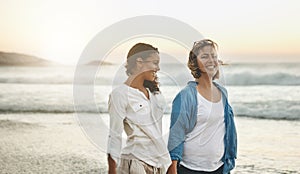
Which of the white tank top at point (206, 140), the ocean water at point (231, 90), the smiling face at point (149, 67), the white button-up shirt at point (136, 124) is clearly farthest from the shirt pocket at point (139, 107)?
the ocean water at point (231, 90)

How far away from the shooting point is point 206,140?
2381 mm

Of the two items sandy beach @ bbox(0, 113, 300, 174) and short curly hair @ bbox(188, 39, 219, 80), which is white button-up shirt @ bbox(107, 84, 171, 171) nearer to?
short curly hair @ bbox(188, 39, 219, 80)

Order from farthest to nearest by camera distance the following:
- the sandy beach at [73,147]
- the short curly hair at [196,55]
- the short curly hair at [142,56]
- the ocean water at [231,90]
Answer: the ocean water at [231,90] < the sandy beach at [73,147] < the short curly hair at [196,55] < the short curly hair at [142,56]

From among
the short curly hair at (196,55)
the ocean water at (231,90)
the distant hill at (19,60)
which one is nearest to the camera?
the short curly hair at (196,55)

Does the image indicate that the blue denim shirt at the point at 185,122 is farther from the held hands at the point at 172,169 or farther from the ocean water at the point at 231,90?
the ocean water at the point at 231,90

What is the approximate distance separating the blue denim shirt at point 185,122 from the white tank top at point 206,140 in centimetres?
2

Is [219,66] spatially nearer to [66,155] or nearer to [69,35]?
[66,155]

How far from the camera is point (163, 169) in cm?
233

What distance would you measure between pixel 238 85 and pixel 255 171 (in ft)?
18.4

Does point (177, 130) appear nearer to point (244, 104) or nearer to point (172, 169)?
point (172, 169)

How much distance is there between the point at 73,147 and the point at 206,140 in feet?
14.6

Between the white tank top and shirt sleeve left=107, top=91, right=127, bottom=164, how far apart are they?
348 millimetres

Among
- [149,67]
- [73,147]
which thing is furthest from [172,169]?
[73,147]

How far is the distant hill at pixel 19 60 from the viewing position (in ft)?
29.0
